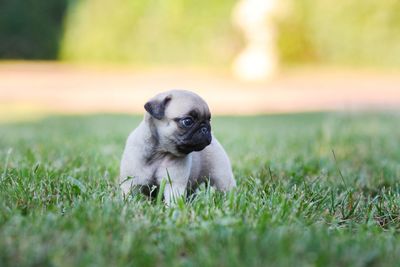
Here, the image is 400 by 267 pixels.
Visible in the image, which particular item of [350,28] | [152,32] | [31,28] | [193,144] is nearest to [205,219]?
[193,144]

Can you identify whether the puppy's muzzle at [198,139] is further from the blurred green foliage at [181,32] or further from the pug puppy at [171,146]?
the blurred green foliage at [181,32]

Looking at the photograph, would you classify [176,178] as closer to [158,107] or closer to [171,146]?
[171,146]

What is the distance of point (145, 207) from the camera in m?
2.05

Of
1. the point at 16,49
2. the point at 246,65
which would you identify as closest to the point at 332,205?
the point at 246,65

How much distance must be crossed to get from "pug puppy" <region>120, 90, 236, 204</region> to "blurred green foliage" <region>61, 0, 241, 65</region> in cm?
1108

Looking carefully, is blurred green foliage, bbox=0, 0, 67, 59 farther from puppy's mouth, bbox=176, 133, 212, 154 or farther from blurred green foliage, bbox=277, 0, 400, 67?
puppy's mouth, bbox=176, 133, 212, 154

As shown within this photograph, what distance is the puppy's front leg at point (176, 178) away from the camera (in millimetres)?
2258

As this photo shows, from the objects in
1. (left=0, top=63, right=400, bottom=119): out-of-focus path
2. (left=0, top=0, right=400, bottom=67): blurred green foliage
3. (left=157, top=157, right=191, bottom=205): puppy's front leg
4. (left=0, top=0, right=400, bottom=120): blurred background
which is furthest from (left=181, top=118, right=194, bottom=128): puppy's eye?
(left=0, top=0, right=400, bottom=67): blurred green foliage

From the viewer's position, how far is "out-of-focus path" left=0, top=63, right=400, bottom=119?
10.5 metres

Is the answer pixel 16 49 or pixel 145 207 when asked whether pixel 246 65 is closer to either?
pixel 16 49

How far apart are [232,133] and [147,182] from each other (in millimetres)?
3100

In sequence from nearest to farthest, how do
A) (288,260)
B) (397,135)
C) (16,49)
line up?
(288,260)
(397,135)
(16,49)

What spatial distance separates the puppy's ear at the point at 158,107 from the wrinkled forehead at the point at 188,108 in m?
0.02

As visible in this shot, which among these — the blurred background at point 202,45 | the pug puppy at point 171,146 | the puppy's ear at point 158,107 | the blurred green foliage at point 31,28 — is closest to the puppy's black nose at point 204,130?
the pug puppy at point 171,146
